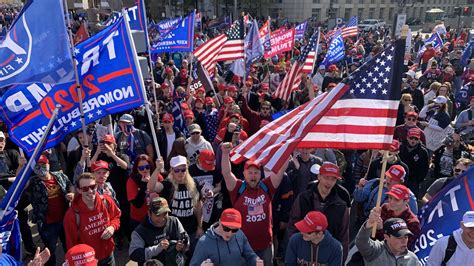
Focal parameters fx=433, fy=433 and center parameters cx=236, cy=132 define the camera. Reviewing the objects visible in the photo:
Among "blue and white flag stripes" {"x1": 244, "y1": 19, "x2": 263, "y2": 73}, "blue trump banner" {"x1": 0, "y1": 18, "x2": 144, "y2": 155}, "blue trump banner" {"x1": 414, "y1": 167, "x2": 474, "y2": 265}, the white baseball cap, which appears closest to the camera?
the white baseball cap

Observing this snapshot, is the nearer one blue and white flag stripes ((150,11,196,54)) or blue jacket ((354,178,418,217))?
blue jacket ((354,178,418,217))

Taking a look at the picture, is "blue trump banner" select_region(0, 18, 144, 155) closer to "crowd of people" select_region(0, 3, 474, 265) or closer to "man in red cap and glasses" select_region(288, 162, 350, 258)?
"crowd of people" select_region(0, 3, 474, 265)

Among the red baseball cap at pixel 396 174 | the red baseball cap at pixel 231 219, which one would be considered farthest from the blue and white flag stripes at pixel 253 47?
the red baseball cap at pixel 231 219

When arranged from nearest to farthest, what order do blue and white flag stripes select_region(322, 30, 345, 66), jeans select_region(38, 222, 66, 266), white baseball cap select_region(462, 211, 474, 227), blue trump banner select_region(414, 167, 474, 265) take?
white baseball cap select_region(462, 211, 474, 227)
blue trump banner select_region(414, 167, 474, 265)
jeans select_region(38, 222, 66, 266)
blue and white flag stripes select_region(322, 30, 345, 66)

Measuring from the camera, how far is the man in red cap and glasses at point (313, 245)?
378cm

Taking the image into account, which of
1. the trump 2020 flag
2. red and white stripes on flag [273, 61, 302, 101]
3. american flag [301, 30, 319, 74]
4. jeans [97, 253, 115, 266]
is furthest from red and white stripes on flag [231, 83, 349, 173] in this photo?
american flag [301, 30, 319, 74]

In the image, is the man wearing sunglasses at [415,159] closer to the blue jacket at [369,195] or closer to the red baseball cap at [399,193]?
the blue jacket at [369,195]

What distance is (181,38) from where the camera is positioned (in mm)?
10766

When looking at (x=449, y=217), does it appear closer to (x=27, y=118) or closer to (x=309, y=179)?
(x=309, y=179)

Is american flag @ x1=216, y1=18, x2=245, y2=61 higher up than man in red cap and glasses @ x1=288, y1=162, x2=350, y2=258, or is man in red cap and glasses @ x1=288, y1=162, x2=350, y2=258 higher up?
american flag @ x1=216, y1=18, x2=245, y2=61

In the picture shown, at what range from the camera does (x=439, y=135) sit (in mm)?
7832

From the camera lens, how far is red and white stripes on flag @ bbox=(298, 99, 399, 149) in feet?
12.8

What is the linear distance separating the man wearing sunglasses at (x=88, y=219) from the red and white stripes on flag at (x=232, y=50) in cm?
596

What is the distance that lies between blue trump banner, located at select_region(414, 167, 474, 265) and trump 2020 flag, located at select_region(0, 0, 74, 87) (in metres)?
4.02
